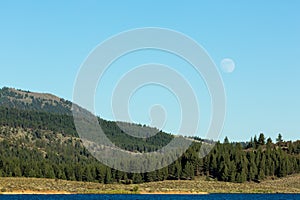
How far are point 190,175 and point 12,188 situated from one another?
230 ft

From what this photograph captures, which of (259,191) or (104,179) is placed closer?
(259,191)

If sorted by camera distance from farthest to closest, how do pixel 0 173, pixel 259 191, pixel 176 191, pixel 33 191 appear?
pixel 0 173 < pixel 259 191 < pixel 176 191 < pixel 33 191

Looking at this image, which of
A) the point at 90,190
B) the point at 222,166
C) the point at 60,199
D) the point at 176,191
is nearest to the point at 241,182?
the point at 222,166

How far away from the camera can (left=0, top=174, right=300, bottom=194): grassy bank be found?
145750 millimetres

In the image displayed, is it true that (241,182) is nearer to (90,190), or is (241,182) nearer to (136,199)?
(90,190)

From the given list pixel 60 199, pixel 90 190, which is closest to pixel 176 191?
pixel 90 190

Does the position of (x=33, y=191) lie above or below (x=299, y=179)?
below

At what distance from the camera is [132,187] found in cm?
16612

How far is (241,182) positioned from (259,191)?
76.5 ft

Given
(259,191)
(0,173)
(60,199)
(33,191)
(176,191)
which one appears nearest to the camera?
(60,199)

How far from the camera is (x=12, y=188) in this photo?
142000mm

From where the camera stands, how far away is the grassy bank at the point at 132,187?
478 feet

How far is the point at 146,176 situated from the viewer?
7859 inches

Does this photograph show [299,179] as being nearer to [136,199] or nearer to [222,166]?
[222,166]
